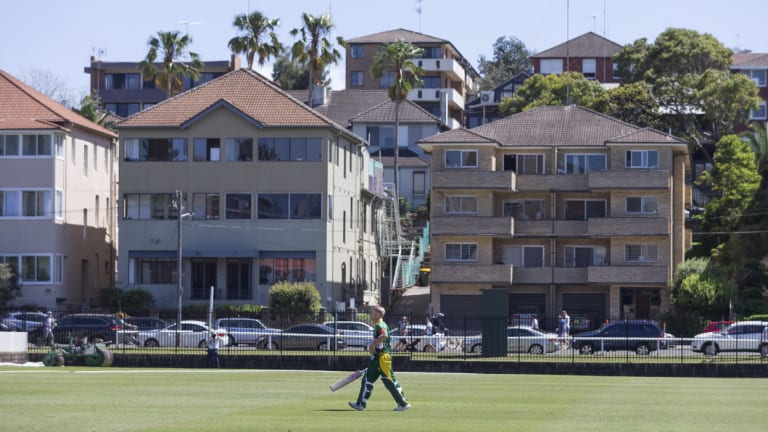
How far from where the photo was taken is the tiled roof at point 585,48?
126125 millimetres

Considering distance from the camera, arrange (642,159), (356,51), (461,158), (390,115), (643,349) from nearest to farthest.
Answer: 1. (643,349)
2. (642,159)
3. (461,158)
4. (390,115)
5. (356,51)

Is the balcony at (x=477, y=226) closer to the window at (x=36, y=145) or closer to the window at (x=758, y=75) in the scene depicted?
the window at (x=36, y=145)

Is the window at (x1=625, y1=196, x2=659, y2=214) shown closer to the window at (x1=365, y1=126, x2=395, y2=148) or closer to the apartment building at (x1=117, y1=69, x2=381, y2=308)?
the apartment building at (x1=117, y1=69, x2=381, y2=308)

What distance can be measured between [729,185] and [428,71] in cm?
4551

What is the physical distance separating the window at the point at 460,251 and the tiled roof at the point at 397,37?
55.0 m

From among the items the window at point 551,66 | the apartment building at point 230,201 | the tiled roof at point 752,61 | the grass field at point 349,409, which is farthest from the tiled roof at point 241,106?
the window at point 551,66

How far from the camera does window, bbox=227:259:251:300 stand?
7162 cm

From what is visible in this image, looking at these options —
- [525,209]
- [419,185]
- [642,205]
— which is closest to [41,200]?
[525,209]

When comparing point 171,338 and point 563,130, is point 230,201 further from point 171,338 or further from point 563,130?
point 171,338

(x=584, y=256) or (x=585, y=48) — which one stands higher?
(x=585, y=48)

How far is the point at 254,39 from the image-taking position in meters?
93.8

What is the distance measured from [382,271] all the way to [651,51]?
29.5 m

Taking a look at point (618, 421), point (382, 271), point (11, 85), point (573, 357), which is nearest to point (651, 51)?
point (382, 271)

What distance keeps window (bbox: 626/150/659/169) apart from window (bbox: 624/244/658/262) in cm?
450
